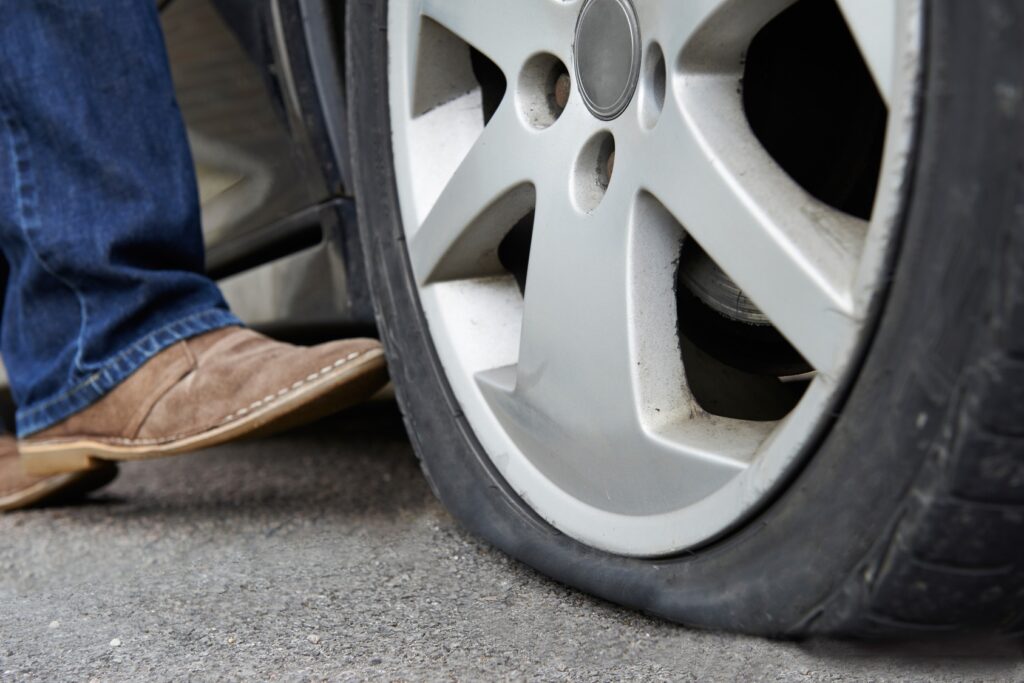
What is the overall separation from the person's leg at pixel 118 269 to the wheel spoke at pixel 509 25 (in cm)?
35

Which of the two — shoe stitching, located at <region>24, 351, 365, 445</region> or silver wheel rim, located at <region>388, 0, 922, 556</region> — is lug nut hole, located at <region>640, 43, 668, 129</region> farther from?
shoe stitching, located at <region>24, 351, 365, 445</region>

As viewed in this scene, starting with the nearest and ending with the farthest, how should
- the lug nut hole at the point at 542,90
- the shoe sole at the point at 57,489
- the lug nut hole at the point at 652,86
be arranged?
the lug nut hole at the point at 652,86 < the lug nut hole at the point at 542,90 < the shoe sole at the point at 57,489

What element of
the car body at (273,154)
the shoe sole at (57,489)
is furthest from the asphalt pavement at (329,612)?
the car body at (273,154)

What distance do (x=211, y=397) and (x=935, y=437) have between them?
2.70 ft

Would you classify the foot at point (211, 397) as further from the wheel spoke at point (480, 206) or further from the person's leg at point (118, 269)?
the wheel spoke at point (480, 206)

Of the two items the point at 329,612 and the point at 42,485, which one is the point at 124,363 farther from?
the point at 329,612

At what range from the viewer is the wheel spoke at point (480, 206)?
87 cm

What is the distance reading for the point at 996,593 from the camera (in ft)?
1.88

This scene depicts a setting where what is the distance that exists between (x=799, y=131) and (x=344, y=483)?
2.71ft

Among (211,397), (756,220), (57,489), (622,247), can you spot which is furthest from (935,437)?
(57,489)

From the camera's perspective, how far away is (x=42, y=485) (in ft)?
4.44

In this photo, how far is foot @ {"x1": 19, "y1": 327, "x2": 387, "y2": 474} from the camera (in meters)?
1.08

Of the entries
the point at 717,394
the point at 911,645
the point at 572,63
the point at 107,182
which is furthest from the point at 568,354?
the point at 107,182

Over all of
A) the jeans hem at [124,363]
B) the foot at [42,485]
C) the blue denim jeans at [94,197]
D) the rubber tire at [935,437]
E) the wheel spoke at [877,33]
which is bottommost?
the foot at [42,485]
